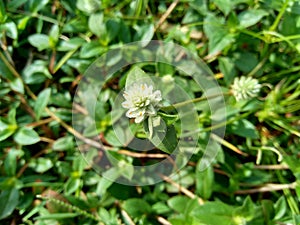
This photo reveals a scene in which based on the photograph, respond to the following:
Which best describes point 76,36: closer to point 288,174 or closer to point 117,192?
→ point 117,192

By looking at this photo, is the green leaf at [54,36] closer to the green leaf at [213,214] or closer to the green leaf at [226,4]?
the green leaf at [226,4]

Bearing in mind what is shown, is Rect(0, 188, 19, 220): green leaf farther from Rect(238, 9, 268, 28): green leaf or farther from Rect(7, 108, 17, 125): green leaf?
Rect(238, 9, 268, 28): green leaf

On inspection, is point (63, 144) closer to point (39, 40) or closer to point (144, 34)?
point (39, 40)

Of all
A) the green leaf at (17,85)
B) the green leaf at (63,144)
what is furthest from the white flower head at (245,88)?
the green leaf at (17,85)

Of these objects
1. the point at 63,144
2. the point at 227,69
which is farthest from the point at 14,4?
the point at 227,69

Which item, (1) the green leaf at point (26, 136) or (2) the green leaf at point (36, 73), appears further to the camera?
(2) the green leaf at point (36, 73)

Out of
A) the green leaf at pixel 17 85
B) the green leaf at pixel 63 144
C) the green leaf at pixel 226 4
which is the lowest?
the green leaf at pixel 63 144
